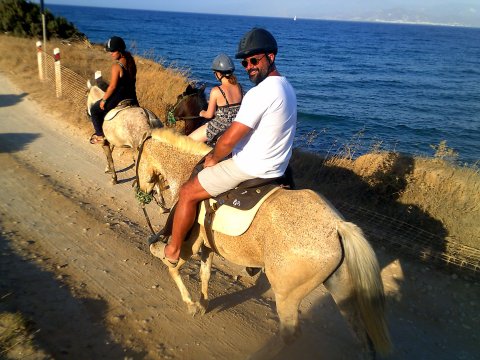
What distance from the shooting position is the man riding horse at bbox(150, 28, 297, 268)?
3.06 m

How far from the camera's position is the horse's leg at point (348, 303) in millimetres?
3201

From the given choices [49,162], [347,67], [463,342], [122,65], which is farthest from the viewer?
[347,67]

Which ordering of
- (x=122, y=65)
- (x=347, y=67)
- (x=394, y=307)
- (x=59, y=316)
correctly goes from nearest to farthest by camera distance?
(x=59, y=316) < (x=394, y=307) < (x=122, y=65) < (x=347, y=67)

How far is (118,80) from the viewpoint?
7633 millimetres

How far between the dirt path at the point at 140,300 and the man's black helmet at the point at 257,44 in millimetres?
3216

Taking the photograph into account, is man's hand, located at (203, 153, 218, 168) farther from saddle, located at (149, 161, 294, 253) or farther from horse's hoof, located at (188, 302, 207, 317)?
horse's hoof, located at (188, 302, 207, 317)

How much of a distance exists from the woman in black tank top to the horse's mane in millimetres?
3709

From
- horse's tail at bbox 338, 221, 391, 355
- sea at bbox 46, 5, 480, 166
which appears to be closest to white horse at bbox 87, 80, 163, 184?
sea at bbox 46, 5, 480, 166

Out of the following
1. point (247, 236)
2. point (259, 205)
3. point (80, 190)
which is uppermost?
point (259, 205)

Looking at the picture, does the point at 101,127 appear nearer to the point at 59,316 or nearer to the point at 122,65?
the point at 122,65

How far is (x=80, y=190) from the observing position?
25.0ft

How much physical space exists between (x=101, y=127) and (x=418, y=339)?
7715mm

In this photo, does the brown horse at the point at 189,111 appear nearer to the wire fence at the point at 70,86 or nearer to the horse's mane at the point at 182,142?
the horse's mane at the point at 182,142

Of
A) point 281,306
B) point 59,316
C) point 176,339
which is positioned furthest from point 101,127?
point 281,306
